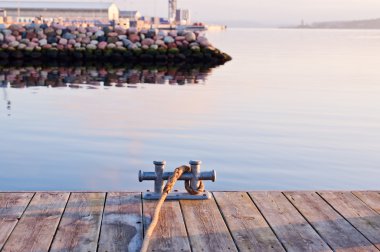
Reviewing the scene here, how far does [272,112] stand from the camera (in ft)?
41.6

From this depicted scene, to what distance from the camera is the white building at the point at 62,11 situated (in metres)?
100

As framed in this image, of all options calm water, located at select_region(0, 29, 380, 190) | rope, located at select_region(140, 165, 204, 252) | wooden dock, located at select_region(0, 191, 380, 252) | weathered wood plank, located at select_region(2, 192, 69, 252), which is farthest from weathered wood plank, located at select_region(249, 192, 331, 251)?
calm water, located at select_region(0, 29, 380, 190)

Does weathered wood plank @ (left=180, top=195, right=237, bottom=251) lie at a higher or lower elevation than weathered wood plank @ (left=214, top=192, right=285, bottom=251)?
higher

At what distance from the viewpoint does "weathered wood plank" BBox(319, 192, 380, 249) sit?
148 inches

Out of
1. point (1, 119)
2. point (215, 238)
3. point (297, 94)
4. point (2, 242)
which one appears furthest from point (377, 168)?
point (297, 94)

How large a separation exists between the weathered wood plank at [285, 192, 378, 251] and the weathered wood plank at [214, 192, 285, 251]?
11.1 inches

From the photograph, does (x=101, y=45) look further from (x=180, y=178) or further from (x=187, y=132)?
(x=180, y=178)

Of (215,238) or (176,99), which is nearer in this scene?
(215,238)

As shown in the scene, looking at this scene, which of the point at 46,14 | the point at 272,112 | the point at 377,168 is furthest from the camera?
the point at 46,14

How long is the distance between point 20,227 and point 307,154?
17.8 ft

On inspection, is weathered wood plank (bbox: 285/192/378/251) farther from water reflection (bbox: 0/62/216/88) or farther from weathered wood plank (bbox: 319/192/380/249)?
water reflection (bbox: 0/62/216/88)

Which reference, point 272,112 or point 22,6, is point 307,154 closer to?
point 272,112

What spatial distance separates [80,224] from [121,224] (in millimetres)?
225

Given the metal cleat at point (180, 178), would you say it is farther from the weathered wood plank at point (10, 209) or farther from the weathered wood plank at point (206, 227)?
the weathered wood plank at point (10, 209)
